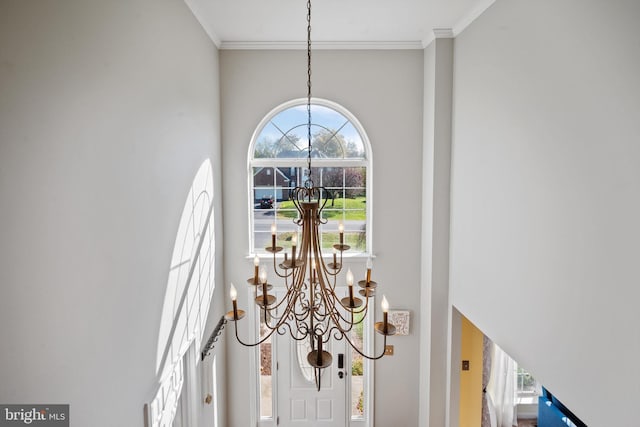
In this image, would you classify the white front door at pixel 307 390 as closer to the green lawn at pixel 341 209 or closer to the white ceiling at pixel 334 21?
the green lawn at pixel 341 209

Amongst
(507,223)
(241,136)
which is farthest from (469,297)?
(241,136)

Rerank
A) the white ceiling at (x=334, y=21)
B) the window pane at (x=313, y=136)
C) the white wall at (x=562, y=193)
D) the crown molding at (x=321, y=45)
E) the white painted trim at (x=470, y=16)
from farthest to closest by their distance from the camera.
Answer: the window pane at (x=313, y=136) < the crown molding at (x=321, y=45) < the white ceiling at (x=334, y=21) < the white painted trim at (x=470, y=16) < the white wall at (x=562, y=193)

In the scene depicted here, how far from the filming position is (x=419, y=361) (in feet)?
12.9

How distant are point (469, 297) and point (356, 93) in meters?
2.31

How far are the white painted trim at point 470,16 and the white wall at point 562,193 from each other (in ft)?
0.25

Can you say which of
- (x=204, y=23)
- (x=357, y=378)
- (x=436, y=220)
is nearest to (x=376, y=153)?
(x=436, y=220)

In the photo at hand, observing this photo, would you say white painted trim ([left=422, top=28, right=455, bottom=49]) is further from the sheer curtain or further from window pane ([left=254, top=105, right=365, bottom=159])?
the sheer curtain

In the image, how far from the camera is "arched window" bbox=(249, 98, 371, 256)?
3.87 meters

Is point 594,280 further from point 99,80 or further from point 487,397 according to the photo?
point 487,397

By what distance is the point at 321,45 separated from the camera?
3.62 meters

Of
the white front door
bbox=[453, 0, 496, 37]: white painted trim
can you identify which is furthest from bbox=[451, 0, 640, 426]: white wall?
the white front door

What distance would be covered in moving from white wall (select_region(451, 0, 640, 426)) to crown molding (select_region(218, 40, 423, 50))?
85 centimetres

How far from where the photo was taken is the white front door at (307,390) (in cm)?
402

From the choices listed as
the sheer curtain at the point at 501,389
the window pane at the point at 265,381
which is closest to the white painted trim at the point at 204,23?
the window pane at the point at 265,381
